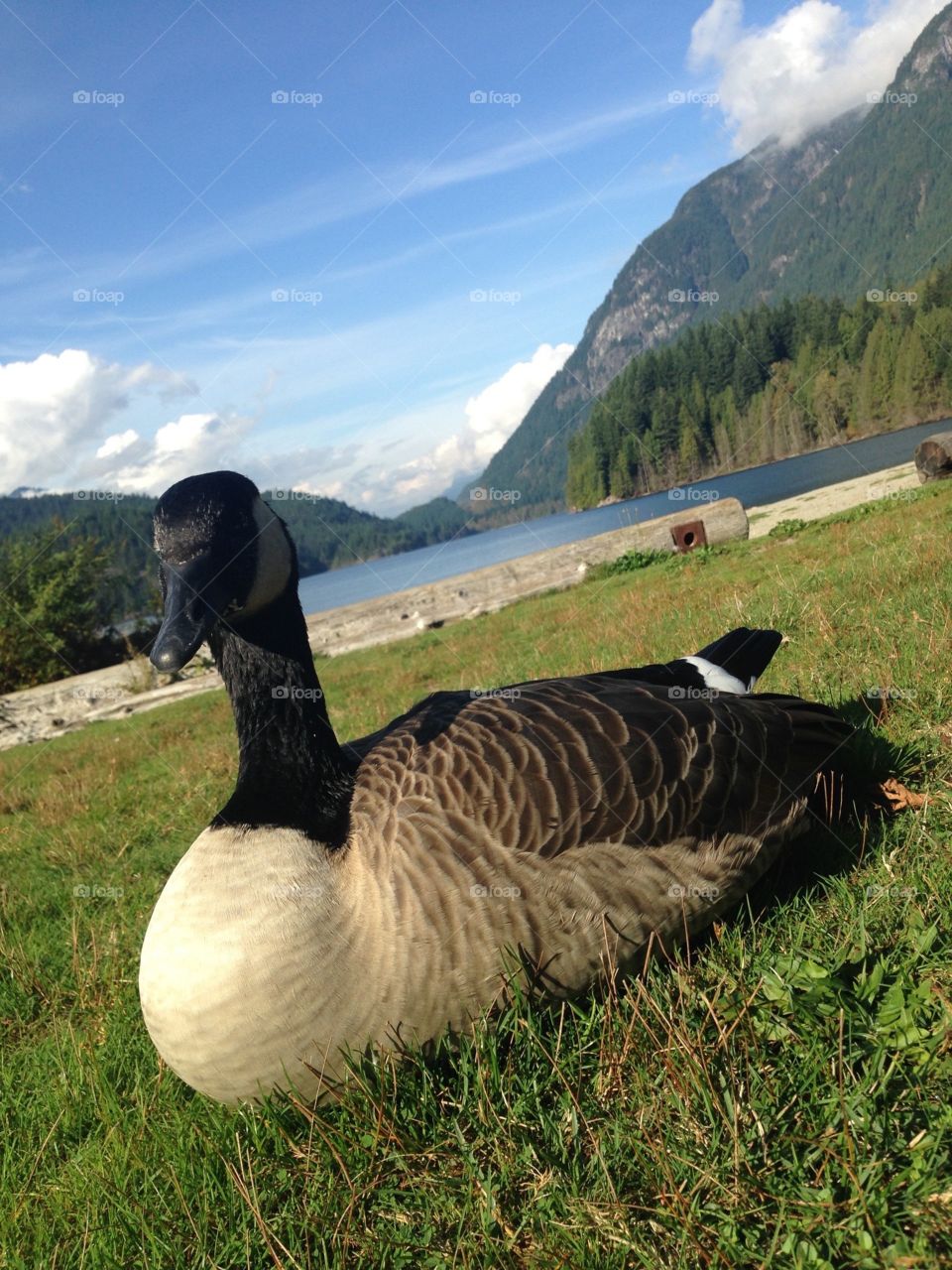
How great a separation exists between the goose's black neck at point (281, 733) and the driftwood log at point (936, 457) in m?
18.2

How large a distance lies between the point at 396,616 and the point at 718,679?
1734 centimetres

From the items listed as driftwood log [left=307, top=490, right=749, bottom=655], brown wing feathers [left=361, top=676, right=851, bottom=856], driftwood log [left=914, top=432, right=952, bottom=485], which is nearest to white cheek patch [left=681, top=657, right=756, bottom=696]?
brown wing feathers [left=361, top=676, right=851, bottom=856]

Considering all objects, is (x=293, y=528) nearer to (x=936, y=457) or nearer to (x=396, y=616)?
(x=396, y=616)

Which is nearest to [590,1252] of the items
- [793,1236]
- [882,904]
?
[793,1236]

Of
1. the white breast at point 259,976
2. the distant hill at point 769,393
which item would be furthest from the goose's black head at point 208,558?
the distant hill at point 769,393

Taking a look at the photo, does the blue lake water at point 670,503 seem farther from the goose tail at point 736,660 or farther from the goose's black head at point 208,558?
the goose's black head at point 208,558

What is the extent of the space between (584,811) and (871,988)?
3.20ft

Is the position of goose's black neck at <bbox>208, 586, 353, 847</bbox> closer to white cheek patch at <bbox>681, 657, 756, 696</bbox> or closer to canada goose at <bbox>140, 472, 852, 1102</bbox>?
canada goose at <bbox>140, 472, 852, 1102</bbox>

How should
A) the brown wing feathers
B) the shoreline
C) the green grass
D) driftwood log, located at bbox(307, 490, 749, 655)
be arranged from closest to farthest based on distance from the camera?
1. the green grass
2. the brown wing feathers
3. driftwood log, located at bbox(307, 490, 749, 655)
4. the shoreline

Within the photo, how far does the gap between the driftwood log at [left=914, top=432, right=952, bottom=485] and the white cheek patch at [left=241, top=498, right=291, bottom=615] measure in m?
18.1

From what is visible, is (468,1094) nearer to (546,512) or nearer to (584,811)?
(584,811)

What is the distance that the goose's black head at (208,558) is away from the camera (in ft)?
8.98

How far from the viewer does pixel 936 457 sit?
57.9ft

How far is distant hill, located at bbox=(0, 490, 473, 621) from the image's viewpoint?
3606cm
